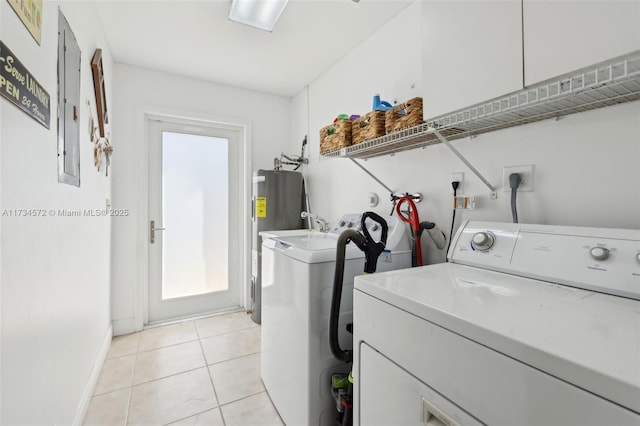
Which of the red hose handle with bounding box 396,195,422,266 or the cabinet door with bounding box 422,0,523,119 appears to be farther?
the red hose handle with bounding box 396,195,422,266

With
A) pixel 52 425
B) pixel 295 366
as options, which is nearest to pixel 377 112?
pixel 295 366

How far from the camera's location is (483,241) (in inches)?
45.2

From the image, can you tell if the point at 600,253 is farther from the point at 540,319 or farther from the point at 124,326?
the point at 124,326

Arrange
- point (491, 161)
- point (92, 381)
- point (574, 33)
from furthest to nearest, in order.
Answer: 1. point (92, 381)
2. point (491, 161)
3. point (574, 33)

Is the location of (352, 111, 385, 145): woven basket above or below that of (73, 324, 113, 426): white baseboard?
above

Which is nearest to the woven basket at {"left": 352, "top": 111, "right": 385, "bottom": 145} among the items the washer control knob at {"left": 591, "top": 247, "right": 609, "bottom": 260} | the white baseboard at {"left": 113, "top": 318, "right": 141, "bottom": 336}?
the washer control knob at {"left": 591, "top": 247, "right": 609, "bottom": 260}

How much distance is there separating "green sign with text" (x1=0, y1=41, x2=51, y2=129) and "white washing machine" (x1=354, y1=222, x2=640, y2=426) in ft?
3.85

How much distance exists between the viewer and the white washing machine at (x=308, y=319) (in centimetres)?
133

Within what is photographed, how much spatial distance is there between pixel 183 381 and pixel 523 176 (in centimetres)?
235

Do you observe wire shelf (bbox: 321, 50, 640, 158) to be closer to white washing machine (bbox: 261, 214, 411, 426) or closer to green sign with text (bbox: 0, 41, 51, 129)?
white washing machine (bbox: 261, 214, 411, 426)

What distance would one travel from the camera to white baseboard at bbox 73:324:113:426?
152 centimetres

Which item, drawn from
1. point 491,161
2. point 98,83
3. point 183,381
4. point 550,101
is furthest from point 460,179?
point 98,83

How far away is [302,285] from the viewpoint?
1.37 m

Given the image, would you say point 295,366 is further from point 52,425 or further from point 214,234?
point 214,234
